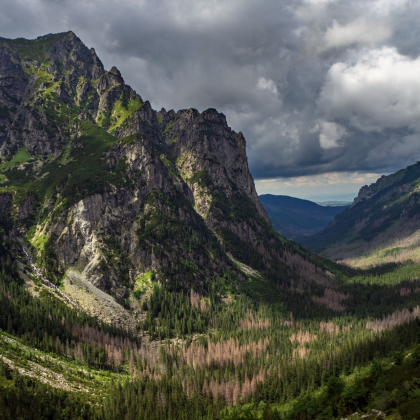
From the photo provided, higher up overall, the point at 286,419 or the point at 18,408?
the point at 18,408

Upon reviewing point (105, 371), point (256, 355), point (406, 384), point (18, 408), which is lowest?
point (256, 355)

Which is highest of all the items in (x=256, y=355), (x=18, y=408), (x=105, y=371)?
(x=18, y=408)

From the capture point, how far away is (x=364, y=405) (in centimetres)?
11588

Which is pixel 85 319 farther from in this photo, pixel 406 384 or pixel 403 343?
pixel 403 343

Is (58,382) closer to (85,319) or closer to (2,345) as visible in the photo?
(2,345)

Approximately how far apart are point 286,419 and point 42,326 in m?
141

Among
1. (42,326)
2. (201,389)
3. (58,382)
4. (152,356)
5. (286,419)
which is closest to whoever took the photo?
(286,419)

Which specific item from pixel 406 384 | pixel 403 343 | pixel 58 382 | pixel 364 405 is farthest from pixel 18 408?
pixel 403 343

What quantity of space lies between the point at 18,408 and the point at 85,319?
9986cm

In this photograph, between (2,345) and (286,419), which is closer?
(286,419)

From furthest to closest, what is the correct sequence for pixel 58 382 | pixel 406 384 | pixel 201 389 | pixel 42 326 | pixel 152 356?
pixel 152 356 < pixel 42 326 < pixel 201 389 < pixel 58 382 < pixel 406 384

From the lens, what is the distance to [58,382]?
12681cm

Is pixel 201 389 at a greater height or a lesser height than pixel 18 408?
lesser

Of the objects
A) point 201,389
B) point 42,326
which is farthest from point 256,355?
point 42,326
